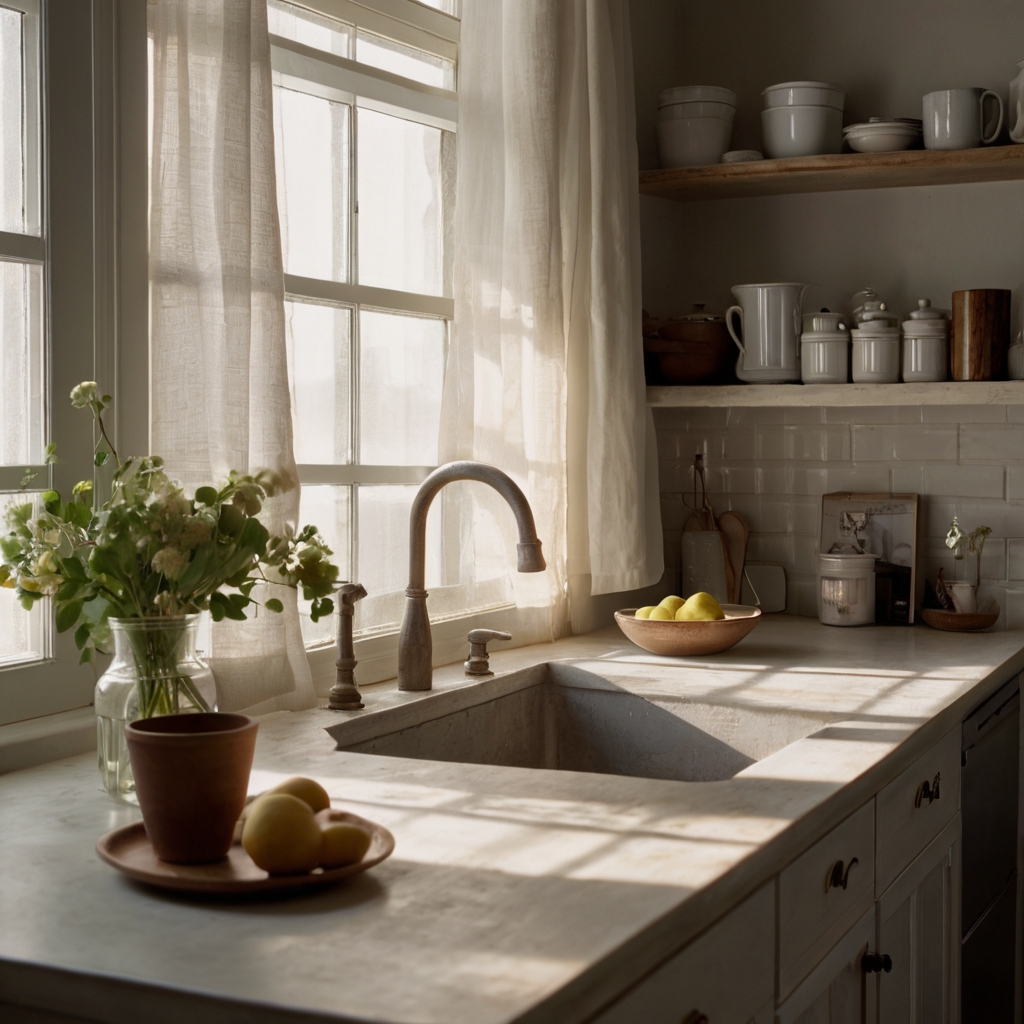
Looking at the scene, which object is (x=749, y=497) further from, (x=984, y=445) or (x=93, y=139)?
(x=93, y=139)

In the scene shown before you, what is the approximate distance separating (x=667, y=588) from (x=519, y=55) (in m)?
1.41

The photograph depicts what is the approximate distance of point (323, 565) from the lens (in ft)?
5.12

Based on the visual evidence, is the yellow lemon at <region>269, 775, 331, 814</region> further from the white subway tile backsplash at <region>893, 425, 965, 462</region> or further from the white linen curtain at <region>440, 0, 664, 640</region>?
the white subway tile backsplash at <region>893, 425, 965, 462</region>

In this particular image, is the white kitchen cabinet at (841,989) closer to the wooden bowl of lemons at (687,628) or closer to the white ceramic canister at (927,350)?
the wooden bowl of lemons at (687,628)

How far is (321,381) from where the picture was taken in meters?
2.23

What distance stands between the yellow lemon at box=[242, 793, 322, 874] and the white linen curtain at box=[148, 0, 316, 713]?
647 mm

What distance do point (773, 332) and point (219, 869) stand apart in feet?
6.76

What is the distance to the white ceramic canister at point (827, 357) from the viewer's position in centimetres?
284

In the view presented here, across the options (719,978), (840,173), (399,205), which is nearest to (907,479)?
(840,173)

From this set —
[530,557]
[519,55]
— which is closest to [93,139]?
[530,557]

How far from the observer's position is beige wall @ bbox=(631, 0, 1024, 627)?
2.95 m

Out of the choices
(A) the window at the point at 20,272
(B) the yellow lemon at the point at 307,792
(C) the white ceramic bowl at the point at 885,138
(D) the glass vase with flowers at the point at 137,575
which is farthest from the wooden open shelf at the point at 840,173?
(B) the yellow lemon at the point at 307,792

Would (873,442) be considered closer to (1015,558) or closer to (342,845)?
(1015,558)

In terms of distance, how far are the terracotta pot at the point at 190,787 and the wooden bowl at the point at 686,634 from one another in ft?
4.47
